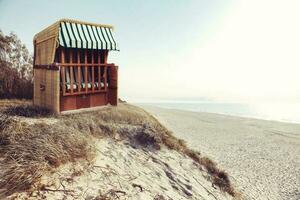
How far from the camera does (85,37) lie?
11516 mm

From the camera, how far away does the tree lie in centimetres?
1558

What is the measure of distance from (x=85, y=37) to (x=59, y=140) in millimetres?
5739

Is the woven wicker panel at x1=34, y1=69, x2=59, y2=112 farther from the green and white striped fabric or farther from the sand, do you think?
the sand

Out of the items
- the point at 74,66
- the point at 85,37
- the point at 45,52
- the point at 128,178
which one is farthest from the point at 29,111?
the point at 128,178

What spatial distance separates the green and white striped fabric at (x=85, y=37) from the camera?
10.9 m

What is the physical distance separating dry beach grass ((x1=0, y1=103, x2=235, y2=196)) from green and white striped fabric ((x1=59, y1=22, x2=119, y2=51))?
116 inches

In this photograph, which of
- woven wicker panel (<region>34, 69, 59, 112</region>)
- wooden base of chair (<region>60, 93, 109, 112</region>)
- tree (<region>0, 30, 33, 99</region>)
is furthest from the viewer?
tree (<region>0, 30, 33, 99</region>)

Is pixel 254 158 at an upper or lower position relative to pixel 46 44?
lower

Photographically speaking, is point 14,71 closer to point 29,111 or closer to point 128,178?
point 29,111

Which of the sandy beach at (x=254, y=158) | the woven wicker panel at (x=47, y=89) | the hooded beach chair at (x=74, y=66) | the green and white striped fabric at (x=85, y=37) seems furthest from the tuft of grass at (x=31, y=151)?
the sandy beach at (x=254, y=158)

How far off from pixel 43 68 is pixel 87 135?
4.73 meters

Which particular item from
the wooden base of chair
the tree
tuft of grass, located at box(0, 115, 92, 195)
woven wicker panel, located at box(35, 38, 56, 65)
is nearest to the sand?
tuft of grass, located at box(0, 115, 92, 195)

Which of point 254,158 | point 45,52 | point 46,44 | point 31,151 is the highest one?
point 46,44

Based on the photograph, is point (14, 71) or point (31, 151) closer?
point (31, 151)
